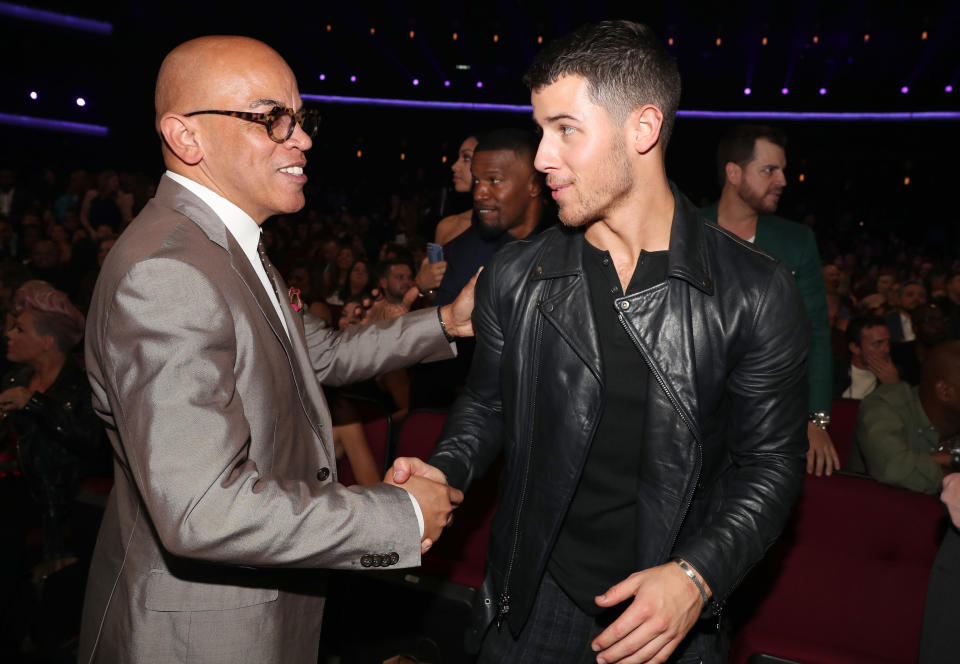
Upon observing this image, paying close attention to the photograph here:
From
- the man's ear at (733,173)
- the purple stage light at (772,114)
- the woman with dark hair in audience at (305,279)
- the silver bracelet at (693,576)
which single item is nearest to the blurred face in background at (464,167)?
the woman with dark hair in audience at (305,279)

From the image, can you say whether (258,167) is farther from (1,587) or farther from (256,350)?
(1,587)

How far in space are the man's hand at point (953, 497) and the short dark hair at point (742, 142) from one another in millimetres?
1745

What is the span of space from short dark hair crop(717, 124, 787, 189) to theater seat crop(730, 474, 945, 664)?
4.80 ft

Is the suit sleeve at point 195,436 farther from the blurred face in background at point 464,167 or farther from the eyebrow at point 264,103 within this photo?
the blurred face in background at point 464,167

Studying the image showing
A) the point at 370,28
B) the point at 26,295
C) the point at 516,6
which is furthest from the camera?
the point at 370,28

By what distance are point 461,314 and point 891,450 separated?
198 cm

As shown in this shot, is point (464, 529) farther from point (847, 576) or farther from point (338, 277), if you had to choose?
point (338, 277)

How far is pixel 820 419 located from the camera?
2.88 m

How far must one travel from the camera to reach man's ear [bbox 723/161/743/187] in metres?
3.27

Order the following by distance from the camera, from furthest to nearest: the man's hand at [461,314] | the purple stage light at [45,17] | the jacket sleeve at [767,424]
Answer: the purple stage light at [45,17] → the man's hand at [461,314] → the jacket sleeve at [767,424]

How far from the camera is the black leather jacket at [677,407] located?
154cm

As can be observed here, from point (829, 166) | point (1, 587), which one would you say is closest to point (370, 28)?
point (829, 166)

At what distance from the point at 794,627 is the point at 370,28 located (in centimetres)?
1644

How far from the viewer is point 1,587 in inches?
89.2
